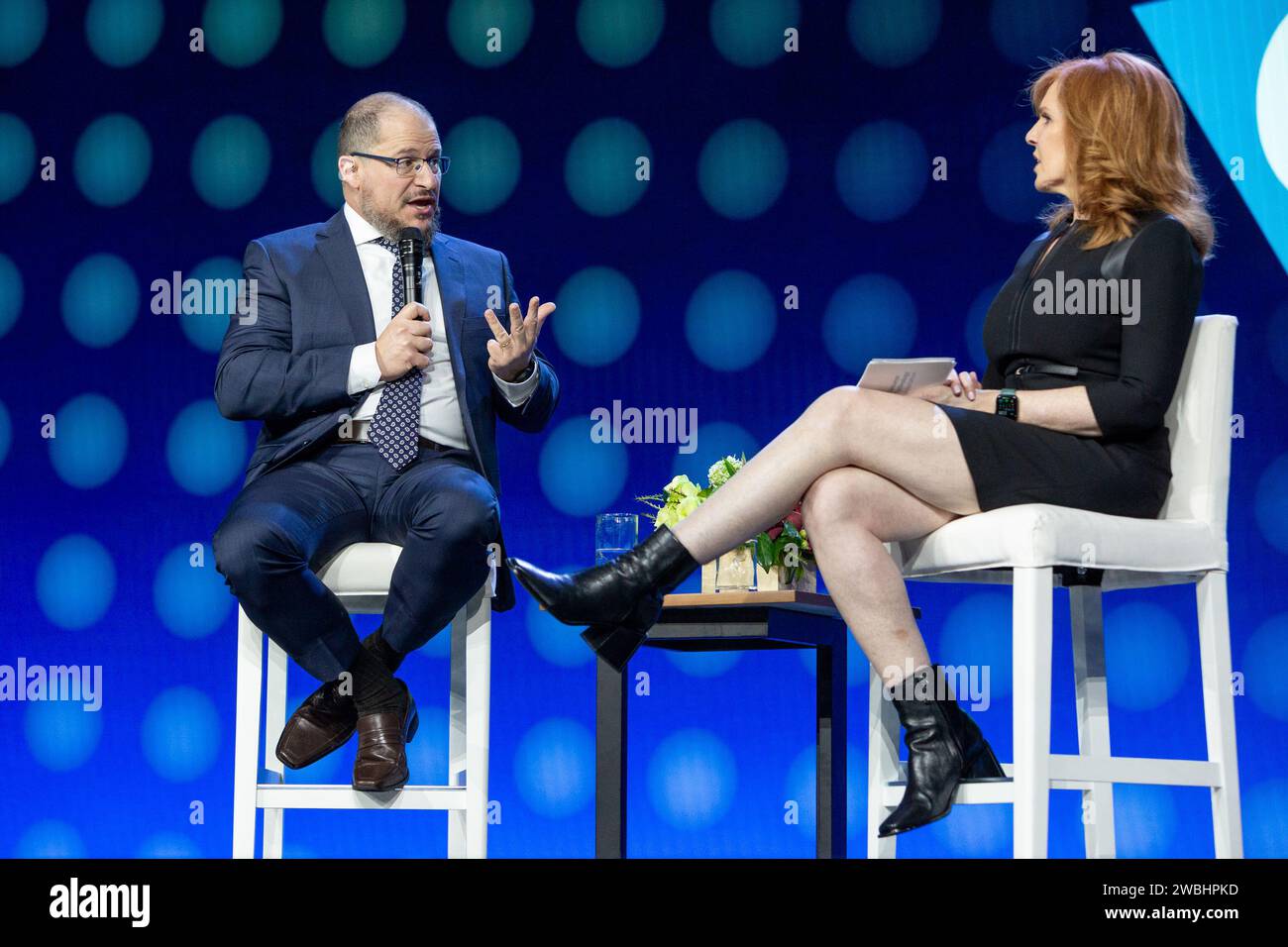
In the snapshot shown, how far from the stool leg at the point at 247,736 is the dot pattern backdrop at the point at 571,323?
1.24m

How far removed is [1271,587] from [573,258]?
1847 millimetres

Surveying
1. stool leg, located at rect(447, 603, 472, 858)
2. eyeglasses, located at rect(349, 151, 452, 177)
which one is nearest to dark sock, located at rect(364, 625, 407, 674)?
stool leg, located at rect(447, 603, 472, 858)

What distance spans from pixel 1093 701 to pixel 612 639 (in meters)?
Answer: 0.89

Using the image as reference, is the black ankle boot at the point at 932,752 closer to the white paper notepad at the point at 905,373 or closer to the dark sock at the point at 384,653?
the white paper notepad at the point at 905,373

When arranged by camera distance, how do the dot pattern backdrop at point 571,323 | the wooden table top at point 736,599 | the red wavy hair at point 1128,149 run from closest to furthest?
the red wavy hair at point 1128,149 < the wooden table top at point 736,599 < the dot pattern backdrop at point 571,323

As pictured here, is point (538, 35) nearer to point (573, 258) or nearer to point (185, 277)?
point (573, 258)

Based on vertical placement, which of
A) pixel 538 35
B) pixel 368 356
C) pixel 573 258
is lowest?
pixel 368 356

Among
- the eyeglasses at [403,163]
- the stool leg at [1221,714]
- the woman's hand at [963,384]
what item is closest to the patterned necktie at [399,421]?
the eyeglasses at [403,163]

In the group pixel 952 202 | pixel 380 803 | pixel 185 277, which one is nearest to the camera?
pixel 380 803

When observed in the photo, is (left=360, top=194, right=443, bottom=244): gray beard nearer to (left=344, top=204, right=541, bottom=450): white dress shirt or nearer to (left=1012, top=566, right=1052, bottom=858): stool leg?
(left=344, top=204, right=541, bottom=450): white dress shirt

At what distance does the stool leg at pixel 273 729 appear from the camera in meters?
2.72
